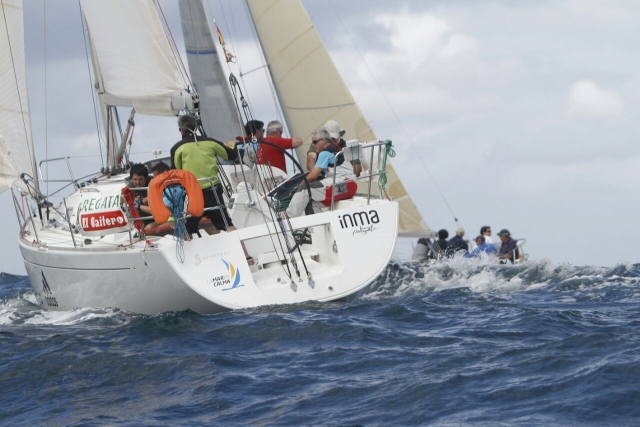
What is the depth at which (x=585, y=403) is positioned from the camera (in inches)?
199

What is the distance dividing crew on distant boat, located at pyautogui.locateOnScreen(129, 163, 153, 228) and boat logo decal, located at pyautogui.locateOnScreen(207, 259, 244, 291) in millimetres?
1266

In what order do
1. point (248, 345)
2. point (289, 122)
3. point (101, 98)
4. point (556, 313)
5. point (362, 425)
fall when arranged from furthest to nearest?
point (289, 122), point (101, 98), point (556, 313), point (248, 345), point (362, 425)

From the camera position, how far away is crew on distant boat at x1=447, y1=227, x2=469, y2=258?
16.1 metres

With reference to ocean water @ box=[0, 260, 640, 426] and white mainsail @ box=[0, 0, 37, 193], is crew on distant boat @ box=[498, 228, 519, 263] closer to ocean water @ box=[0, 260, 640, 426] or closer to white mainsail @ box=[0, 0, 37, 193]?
ocean water @ box=[0, 260, 640, 426]

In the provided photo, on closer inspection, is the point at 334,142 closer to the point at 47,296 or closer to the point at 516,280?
the point at 516,280

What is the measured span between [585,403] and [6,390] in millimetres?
3672

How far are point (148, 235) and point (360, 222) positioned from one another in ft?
6.50

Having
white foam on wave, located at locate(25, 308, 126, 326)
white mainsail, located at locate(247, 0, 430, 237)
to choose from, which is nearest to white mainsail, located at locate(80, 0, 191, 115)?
white foam on wave, located at locate(25, 308, 126, 326)

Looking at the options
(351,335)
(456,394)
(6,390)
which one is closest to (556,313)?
(351,335)

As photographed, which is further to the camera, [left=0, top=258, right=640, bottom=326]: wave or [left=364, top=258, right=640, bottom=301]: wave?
[left=364, top=258, right=640, bottom=301]: wave

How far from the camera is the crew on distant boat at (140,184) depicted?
28.7ft

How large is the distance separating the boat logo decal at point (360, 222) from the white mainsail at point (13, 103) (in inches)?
153

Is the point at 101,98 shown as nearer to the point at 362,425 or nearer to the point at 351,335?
the point at 351,335

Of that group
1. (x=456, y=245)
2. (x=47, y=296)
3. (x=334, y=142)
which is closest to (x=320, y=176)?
(x=334, y=142)
